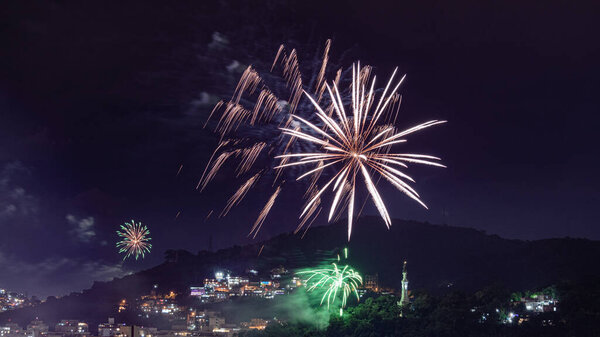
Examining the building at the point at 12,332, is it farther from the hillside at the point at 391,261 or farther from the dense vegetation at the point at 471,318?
the dense vegetation at the point at 471,318

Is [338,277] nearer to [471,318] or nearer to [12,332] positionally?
[471,318]

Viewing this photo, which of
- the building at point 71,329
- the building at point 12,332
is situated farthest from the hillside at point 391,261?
the building at point 12,332

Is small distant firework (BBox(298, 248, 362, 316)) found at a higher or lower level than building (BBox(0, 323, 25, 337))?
higher

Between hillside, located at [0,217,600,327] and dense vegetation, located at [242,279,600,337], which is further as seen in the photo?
hillside, located at [0,217,600,327]

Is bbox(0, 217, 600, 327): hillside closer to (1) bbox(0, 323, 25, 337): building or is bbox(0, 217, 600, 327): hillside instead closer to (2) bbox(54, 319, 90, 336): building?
(2) bbox(54, 319, 90, 336): building

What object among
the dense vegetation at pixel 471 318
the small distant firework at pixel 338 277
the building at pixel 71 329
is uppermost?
the small distant firework at pixel 338 277

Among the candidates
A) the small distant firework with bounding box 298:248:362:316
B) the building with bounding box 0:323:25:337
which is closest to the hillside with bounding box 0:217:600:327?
the building with bounding box 0:323:25:337

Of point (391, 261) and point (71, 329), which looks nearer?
point (71, 329)

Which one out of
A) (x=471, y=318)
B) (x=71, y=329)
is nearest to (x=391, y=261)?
(x=71, y=329)

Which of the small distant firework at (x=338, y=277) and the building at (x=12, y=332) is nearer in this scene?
the small distant firework at (x=338, y=277)
